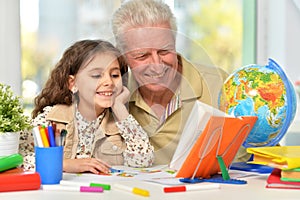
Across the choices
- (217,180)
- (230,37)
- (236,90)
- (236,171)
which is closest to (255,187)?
(217,180)

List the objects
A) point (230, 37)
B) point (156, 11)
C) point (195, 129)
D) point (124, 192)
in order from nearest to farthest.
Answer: point (124, 192) < point (195, 129) < point (156, 11) < point (230, 37)

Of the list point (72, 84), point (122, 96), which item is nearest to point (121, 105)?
point (122, 96)

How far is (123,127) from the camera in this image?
1.47 m

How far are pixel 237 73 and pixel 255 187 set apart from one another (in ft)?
1.17

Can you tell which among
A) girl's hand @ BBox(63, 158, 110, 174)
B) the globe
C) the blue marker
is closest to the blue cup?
the blue marker

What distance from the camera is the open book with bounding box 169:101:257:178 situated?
126 cm

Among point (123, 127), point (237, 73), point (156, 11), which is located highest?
point (156, 11)

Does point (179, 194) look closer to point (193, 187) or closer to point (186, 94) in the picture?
point (193, 187)

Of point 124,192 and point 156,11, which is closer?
point 124,192

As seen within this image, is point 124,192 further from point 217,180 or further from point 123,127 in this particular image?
point 123,127

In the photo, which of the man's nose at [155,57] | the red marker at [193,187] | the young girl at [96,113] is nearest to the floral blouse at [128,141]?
the young girl at [96,113]

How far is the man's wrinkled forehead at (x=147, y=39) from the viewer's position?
4.54 feet

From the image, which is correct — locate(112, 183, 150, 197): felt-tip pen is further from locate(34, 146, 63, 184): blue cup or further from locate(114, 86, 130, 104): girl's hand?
locate(114, 86, 130, 104): girl's hand

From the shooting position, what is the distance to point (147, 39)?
138cm
